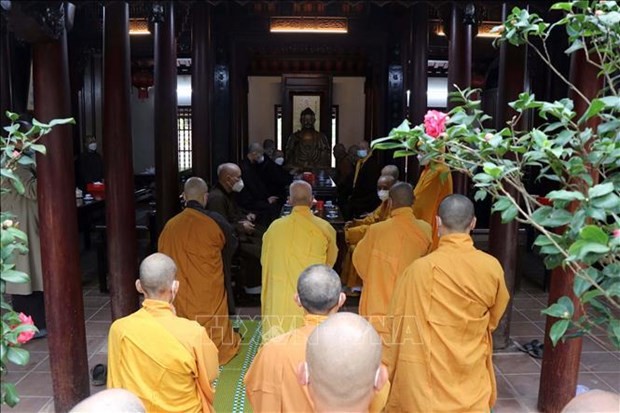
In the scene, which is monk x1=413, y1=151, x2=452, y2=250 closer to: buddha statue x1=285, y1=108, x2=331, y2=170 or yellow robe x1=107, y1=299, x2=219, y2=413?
yellow robe x1=107, y1=299, x2=219, y2=413

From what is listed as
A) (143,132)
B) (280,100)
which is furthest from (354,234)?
(280,100)

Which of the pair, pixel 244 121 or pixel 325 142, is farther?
pixel 325 142

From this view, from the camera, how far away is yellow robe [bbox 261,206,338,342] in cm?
409

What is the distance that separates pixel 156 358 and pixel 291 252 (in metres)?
1.73

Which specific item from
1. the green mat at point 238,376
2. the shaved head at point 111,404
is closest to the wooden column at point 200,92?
the green mat at point 238,376

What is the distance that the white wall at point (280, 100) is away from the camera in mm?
16266

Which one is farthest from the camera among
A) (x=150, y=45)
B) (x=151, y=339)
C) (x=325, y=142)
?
(x=325, y=142)

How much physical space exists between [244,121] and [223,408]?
916 centimetres

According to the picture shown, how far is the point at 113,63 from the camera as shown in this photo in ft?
13.9

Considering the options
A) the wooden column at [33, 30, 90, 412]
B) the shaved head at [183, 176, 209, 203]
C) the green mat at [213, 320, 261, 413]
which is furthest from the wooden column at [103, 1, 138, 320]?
the green mat at [213, 320, 261, 413]

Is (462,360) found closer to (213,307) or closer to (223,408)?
(223,408)

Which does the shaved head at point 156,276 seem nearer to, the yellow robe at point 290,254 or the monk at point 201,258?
the yellow robe at point 290,254

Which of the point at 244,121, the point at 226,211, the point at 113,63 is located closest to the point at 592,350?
the point at 226,211

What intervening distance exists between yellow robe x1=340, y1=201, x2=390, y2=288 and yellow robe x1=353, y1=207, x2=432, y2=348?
1606mm
